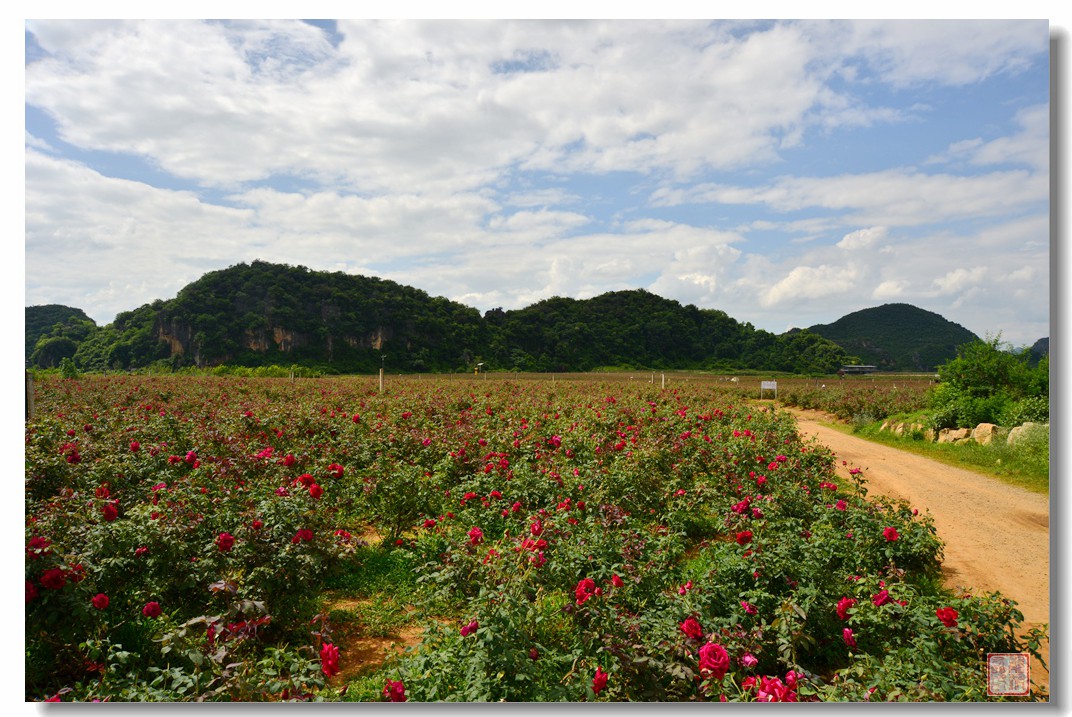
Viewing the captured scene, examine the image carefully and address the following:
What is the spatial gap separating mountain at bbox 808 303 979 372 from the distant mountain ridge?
25cm

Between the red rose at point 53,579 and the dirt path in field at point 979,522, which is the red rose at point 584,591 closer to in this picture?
the dirt path in field at point 979,522

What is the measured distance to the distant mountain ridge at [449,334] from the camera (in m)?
33.4

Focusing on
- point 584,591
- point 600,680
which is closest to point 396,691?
point 600,680

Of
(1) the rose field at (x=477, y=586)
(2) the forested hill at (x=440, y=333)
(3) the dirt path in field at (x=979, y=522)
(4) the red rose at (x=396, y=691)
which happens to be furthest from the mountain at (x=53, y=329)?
(2) the forested hill at (x=440, y=333)

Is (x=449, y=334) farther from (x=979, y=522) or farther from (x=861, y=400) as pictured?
(x=979, y=522)

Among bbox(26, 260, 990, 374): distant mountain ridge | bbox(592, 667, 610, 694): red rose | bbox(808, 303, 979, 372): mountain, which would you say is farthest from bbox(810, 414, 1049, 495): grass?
bbox(26, 260, 990, 374): distant mountain ridge

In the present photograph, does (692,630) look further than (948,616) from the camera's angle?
No

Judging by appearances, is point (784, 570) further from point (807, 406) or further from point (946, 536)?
point (807, 406)

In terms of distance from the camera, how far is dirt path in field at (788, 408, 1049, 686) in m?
4.49

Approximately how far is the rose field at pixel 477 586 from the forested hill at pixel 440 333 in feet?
92.1

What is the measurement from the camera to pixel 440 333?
48250mm

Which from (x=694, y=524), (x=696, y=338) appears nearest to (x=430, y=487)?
(x=694, y=524)

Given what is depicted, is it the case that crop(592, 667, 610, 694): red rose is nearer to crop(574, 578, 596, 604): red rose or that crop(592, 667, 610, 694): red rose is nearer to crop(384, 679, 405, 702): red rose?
→ crop(574, 578, 596, 604): red rose

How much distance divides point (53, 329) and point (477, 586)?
4894 millimetres
